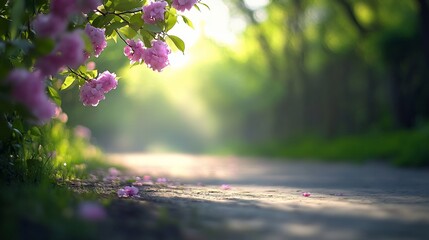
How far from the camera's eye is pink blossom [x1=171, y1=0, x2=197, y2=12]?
5.67 m

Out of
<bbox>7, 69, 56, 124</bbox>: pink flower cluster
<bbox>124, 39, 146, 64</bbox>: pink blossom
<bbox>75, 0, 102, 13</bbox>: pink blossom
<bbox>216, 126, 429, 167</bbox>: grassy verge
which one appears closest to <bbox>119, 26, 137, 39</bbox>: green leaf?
<bbox>124, 39, 146, 64</bbox>: pink blossom

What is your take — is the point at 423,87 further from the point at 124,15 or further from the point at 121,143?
the point at 121,143

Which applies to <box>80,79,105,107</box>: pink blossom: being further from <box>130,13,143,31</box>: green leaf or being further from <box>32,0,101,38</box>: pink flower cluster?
<box>32,0,101,38</box>: pink flower cluster

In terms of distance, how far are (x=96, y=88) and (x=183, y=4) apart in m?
1.35

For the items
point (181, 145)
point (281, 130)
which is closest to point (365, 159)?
point (281, 130)

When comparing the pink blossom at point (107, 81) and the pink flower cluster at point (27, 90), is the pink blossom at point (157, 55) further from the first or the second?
the pink flower cluster at point (27, 90)

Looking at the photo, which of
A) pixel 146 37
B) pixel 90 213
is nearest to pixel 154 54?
pixel 146 37

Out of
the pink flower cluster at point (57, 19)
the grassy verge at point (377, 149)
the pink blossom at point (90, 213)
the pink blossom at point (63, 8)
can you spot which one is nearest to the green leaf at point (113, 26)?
the pink flower cluster at point (57, 19)

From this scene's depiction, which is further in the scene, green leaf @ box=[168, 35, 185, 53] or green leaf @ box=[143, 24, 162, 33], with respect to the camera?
green leaf @ box=[168, 35, 185, 53]

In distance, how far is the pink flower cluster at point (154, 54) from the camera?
594 centimetres

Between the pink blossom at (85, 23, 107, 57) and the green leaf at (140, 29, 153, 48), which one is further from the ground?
the green leaf at (140, 29, 153, 48)

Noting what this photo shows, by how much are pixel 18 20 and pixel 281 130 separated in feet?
113

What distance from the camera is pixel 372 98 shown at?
3009cm

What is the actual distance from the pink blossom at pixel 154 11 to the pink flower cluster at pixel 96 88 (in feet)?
2.84
